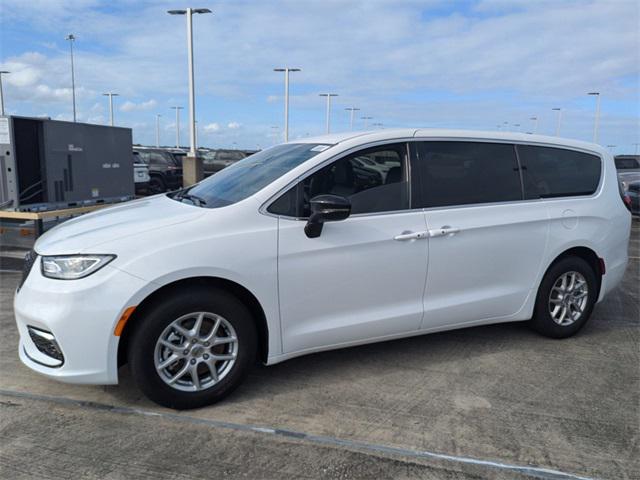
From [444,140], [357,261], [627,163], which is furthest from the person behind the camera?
[627,163]

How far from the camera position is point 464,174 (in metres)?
4.13

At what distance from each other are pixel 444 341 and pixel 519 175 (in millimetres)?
1525

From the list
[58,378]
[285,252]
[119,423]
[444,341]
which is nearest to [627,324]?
[444,341]

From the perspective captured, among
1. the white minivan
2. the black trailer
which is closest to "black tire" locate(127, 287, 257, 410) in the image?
the white minivan

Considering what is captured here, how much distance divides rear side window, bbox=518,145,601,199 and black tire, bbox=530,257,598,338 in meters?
0.60

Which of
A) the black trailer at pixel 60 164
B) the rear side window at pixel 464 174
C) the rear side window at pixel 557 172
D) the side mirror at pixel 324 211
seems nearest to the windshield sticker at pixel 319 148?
the side mirror at pixel 324 211

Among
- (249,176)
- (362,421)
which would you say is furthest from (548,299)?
(249,176)

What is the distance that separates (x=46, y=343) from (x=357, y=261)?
Result: 1.97m

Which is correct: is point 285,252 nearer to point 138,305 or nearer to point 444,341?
point 138,305

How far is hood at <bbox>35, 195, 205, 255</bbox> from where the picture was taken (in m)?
3.14

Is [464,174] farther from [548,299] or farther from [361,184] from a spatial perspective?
[548,299]

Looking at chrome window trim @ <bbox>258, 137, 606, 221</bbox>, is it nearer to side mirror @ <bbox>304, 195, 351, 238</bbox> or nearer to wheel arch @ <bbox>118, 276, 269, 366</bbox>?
side mirror @ <bbox>304, 195, 351, 238</bbox>

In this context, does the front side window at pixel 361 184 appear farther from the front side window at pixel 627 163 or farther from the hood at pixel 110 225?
the front side window at pixel 627 163

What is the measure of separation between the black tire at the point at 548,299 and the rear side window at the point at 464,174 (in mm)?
760
